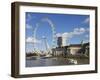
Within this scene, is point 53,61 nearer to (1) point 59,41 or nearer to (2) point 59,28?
(1) point 59,41

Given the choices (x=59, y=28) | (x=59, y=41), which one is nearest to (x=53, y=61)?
(x=59, y=41)

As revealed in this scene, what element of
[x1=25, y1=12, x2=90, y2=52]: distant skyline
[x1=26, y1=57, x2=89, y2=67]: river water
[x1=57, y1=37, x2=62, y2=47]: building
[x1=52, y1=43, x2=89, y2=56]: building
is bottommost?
[x1=26, y1=57, x2=89, y2=67]: river water

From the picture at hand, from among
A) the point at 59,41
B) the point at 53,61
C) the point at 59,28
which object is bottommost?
the point at 53,61

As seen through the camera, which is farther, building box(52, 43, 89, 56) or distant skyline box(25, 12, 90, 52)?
building box(52, 43, 89, 56)

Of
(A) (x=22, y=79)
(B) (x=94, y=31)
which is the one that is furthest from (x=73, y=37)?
(A) (x=22, y=79)

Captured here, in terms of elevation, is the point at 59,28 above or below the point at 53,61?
above

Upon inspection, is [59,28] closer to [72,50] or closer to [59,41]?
[59,41]
